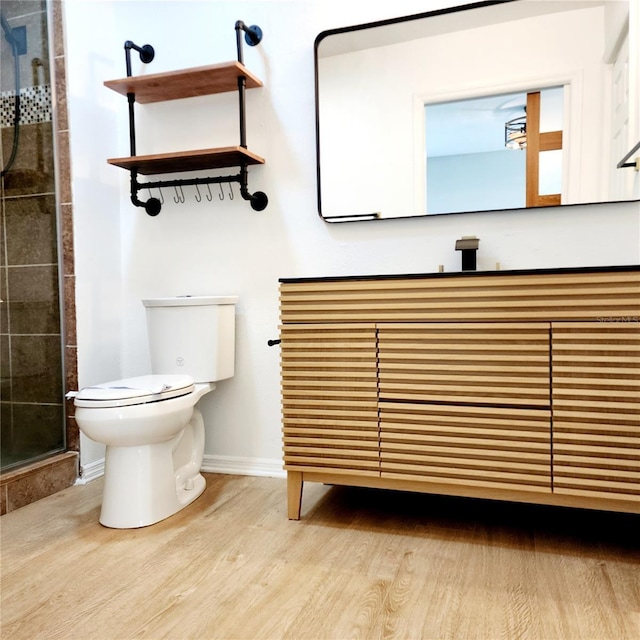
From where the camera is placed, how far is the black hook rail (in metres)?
2.25

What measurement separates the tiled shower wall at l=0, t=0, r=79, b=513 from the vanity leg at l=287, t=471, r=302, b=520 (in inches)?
40.2

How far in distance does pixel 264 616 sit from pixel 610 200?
66.4 inches

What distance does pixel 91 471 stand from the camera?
2369 mm

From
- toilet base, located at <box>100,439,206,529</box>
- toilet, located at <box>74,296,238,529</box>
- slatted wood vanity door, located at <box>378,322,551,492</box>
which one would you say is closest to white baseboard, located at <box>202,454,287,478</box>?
toilet, located at <box>74,296,238,529</box>

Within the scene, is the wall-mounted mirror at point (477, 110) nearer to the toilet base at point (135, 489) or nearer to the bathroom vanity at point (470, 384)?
the bathroom vanity at point (470, 384)

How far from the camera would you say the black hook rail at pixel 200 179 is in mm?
2252

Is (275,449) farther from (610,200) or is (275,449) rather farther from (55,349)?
(610,200)

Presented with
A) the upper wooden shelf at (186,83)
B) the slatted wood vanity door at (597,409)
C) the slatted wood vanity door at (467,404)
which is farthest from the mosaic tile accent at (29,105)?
the slatted wood vanity door at (597,409)

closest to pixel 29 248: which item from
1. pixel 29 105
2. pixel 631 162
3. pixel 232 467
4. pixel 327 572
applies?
pixel 29 105

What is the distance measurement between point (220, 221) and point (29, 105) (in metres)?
0.89

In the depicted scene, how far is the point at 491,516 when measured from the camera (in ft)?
6.18

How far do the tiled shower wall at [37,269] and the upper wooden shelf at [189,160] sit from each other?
0.96ft

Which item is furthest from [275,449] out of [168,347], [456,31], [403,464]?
[456,31]

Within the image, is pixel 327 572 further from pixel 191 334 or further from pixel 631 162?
pixel 631 162
